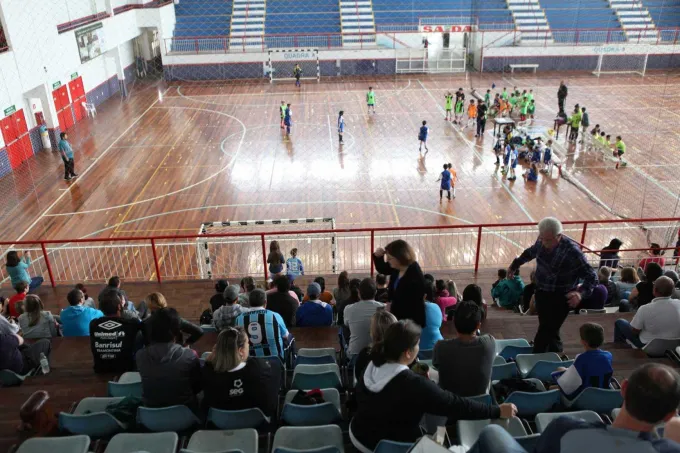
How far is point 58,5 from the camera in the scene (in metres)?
21.2

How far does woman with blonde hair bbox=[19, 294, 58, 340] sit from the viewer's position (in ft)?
19.8

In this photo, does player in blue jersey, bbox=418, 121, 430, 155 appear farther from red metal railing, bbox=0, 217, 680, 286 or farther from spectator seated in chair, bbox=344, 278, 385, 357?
spectator seated in chair, bbox=344, 278, 385, 357

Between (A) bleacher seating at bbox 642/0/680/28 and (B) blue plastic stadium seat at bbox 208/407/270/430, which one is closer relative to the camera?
(B) blue plastic stadium seat at bbox 208/407/270/430

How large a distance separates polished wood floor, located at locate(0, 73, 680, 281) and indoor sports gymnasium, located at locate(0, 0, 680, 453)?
4.6 inches

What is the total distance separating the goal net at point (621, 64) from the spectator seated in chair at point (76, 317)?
103 ft

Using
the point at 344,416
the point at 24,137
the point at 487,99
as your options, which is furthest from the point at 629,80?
the point at 344,416

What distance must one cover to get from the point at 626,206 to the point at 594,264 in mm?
5182

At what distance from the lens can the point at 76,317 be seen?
251 inches

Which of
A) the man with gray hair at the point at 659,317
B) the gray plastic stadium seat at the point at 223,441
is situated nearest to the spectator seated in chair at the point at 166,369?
the gray plastic stadium seat at the point at 223,441

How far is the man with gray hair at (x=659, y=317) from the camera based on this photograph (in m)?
5.16

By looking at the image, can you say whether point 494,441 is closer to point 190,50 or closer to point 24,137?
point 24,137

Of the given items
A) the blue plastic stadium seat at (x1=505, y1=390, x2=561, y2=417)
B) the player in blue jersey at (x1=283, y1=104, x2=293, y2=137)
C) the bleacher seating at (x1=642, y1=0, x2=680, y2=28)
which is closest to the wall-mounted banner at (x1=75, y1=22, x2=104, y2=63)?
the player in blue jersey at (x1=283, y1=104, x2=293, y2=137)

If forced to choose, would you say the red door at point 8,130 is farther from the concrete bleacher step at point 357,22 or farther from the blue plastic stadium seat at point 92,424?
the concrete bleacher step at point 357,22

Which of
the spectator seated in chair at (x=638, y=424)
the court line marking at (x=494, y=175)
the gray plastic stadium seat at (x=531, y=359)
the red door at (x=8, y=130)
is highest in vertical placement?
the spectator seated in chair at (x=638, y=424)
